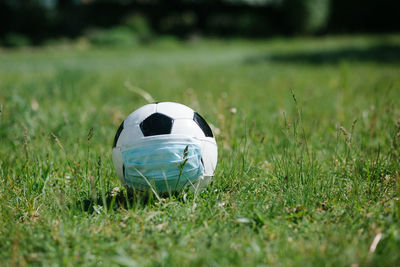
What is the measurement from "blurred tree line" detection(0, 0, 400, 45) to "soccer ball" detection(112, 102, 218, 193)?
21188 mm

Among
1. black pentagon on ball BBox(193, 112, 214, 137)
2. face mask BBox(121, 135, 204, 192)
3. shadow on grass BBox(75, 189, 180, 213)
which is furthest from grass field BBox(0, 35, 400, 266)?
black pentagon on ball BBox(193, 112, 214, 137)

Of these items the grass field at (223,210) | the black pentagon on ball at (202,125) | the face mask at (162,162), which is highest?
the black pentagon on ball at (202,125)

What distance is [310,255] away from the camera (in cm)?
177

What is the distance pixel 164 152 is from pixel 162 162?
66 mm

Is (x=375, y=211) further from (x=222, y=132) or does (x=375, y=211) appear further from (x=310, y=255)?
(x=222, y=132)

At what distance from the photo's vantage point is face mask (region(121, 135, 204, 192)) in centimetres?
232

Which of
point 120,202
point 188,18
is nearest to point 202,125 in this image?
point 120,202

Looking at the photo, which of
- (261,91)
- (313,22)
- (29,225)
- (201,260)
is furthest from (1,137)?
(313,22)

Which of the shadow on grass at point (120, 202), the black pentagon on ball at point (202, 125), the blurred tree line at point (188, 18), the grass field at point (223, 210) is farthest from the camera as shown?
the blurred tree line at point (188, 18)

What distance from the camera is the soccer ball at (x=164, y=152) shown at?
91.7 inches

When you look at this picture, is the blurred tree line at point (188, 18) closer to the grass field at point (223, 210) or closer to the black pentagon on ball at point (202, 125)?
the grass field at point (223, 210)

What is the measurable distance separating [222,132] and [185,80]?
13.9ft

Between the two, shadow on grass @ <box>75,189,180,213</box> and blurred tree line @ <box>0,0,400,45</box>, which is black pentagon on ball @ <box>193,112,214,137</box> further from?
blurred tree line @ <box>0,0,400,45</box>

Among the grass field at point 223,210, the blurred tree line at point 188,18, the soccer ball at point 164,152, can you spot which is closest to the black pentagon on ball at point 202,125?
the soccer ball at point 164,152
